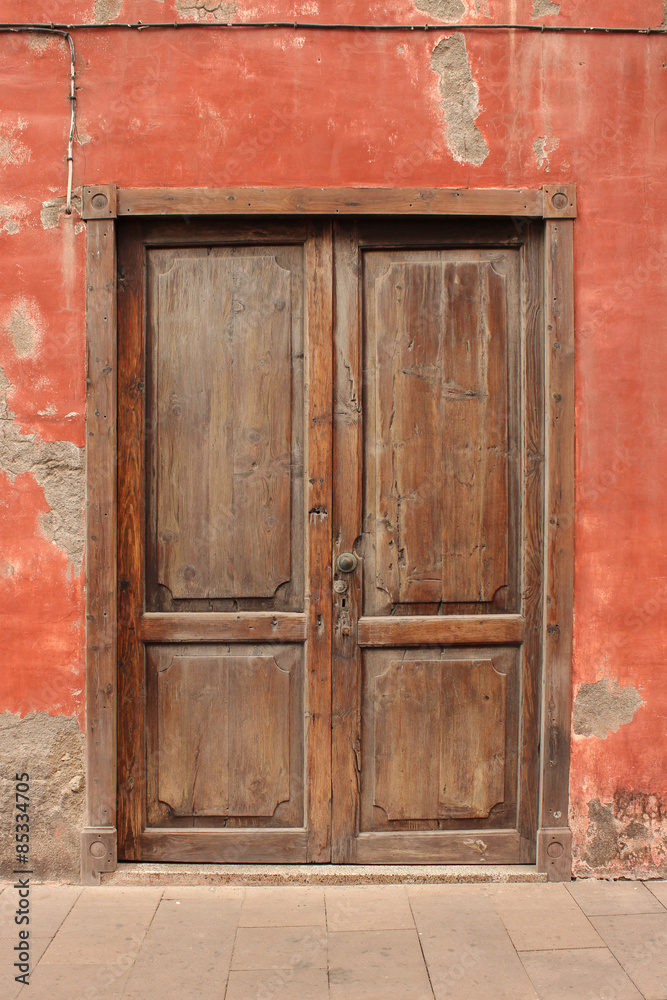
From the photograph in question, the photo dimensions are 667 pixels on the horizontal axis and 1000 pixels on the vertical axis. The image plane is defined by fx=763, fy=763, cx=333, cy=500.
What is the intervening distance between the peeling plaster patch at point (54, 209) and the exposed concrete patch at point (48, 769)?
1864mm

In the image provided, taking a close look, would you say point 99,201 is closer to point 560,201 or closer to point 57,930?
point 560,201

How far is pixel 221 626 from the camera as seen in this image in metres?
2.98

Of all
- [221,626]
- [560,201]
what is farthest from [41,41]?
[221,626]

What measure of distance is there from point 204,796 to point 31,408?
1.65 meters

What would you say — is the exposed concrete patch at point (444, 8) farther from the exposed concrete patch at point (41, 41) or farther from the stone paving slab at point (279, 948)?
the stone paving slab at point (279, 948)

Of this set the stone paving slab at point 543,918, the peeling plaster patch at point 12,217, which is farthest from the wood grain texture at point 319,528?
the peeling plaster patch at point 12,217

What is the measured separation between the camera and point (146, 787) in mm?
2998

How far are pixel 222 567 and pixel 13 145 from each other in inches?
70.2

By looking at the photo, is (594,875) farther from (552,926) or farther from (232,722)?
(232,722)

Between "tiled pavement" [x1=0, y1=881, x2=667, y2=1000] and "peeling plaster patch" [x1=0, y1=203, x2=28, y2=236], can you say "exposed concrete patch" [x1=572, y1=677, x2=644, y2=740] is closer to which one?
"tiled pavement" [x1=0, y1=881, x2=667, y2=1000]

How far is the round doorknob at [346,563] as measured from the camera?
2.96 meters

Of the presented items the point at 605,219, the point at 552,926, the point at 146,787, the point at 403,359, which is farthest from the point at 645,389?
the point at 146,787

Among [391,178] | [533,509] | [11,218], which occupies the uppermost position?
[391,178]

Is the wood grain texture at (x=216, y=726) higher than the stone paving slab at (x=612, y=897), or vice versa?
the wood grain texture at (x=216, y=726)
